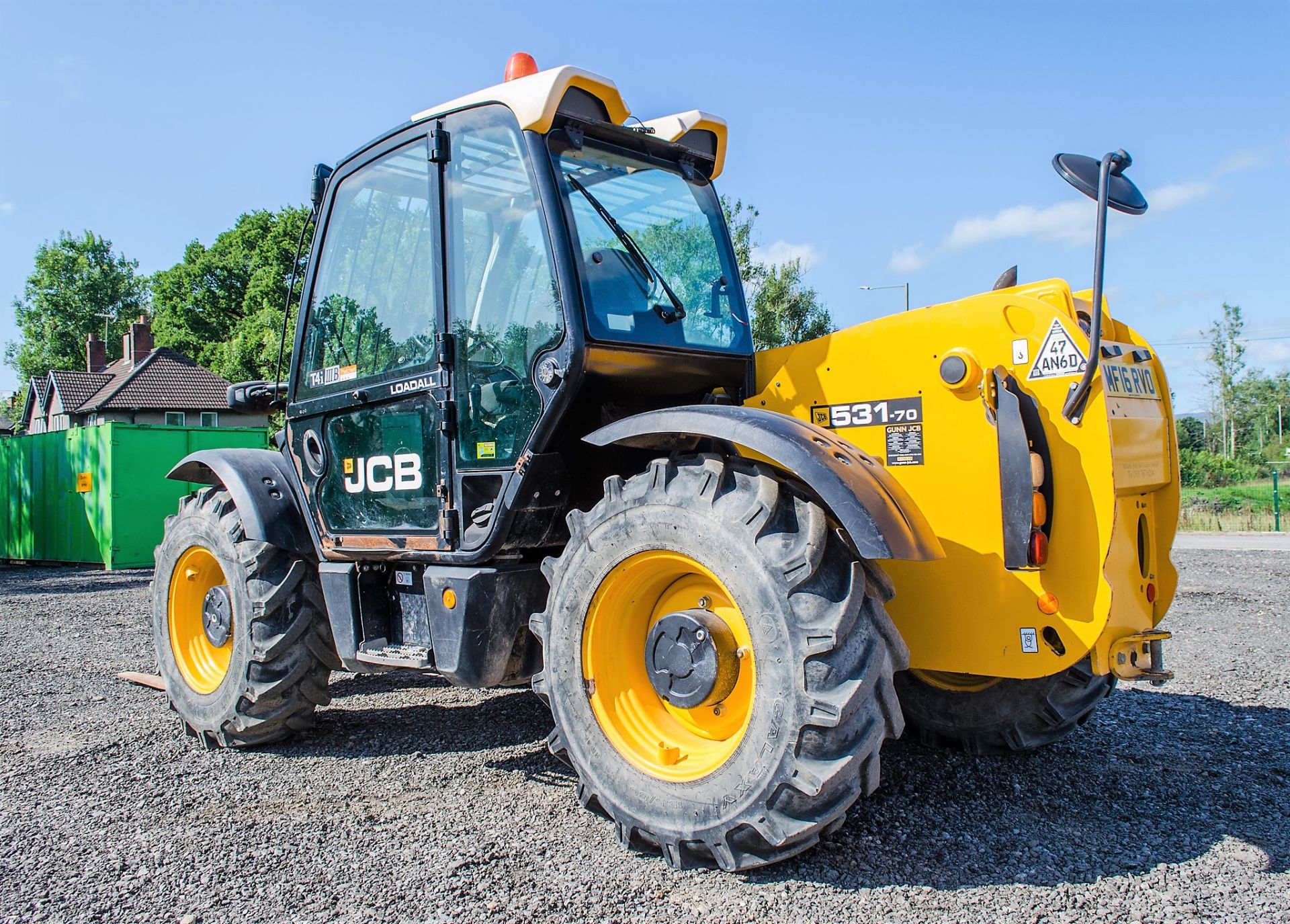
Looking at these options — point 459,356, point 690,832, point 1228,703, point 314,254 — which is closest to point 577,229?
point 459,356

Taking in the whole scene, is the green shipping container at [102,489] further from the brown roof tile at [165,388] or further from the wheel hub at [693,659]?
the brown roof tile at [165,388]

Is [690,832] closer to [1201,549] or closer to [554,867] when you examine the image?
[554,867]

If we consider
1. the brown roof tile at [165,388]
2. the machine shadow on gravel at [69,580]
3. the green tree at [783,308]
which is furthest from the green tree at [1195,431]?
the machine shadow on gravel at [69,580]

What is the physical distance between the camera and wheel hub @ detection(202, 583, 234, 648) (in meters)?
5.04

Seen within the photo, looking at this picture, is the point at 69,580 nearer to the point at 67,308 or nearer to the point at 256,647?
the point at 256,647

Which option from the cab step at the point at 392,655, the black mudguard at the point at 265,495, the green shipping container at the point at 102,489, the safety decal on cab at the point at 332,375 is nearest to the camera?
the cab step at the point at 392,655

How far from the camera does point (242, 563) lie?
4.84 metres

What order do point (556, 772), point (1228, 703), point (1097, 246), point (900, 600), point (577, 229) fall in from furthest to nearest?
point (1228, 703) → point (556, 772) → point (577, 229) → point (900, 600) → point (1097, 246)

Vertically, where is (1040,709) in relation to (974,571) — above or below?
below

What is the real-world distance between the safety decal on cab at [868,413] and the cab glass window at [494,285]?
109 centimetres

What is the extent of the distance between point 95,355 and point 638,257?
2395 inches

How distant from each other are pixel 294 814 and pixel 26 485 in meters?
17.6

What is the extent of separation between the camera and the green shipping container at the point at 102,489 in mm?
15836

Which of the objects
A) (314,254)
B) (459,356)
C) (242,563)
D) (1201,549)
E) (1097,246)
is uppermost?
(314,254)
